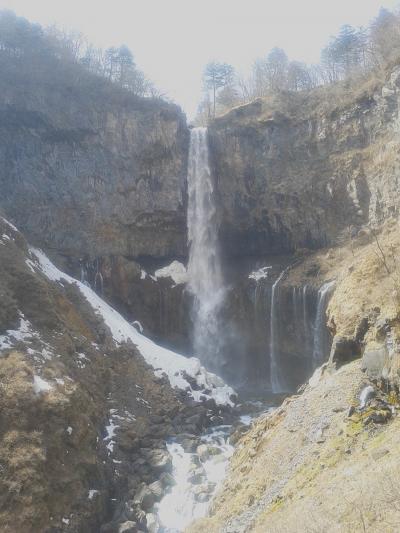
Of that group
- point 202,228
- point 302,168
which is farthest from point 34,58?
point 302,168

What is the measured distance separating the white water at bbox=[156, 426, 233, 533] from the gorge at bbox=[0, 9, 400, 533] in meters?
0.08

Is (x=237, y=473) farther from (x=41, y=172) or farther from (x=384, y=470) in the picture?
(x=41, y=172)

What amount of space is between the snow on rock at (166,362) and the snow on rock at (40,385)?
7.98m

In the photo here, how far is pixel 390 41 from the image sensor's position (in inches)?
1431

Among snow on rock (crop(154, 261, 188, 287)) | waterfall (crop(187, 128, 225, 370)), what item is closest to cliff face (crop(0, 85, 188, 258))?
waterfall (crop(187, 128, 225, 370))

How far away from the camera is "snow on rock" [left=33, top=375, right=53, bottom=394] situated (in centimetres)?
1501

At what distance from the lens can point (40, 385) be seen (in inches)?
603

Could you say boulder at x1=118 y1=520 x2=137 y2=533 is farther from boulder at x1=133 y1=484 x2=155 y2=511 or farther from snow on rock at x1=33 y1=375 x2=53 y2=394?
snow on rock at x1=33 y1=375 x2=53 y2=394

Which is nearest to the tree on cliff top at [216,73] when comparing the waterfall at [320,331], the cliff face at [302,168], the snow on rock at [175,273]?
the cliff face at [302,168]

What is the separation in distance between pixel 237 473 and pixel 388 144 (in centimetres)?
2581

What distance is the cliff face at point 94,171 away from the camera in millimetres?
32531

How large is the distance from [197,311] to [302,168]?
566 inches

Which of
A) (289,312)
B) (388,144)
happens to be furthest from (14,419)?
(388,144)

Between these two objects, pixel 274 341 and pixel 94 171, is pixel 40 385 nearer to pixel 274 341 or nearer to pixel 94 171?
pixel 274 341
